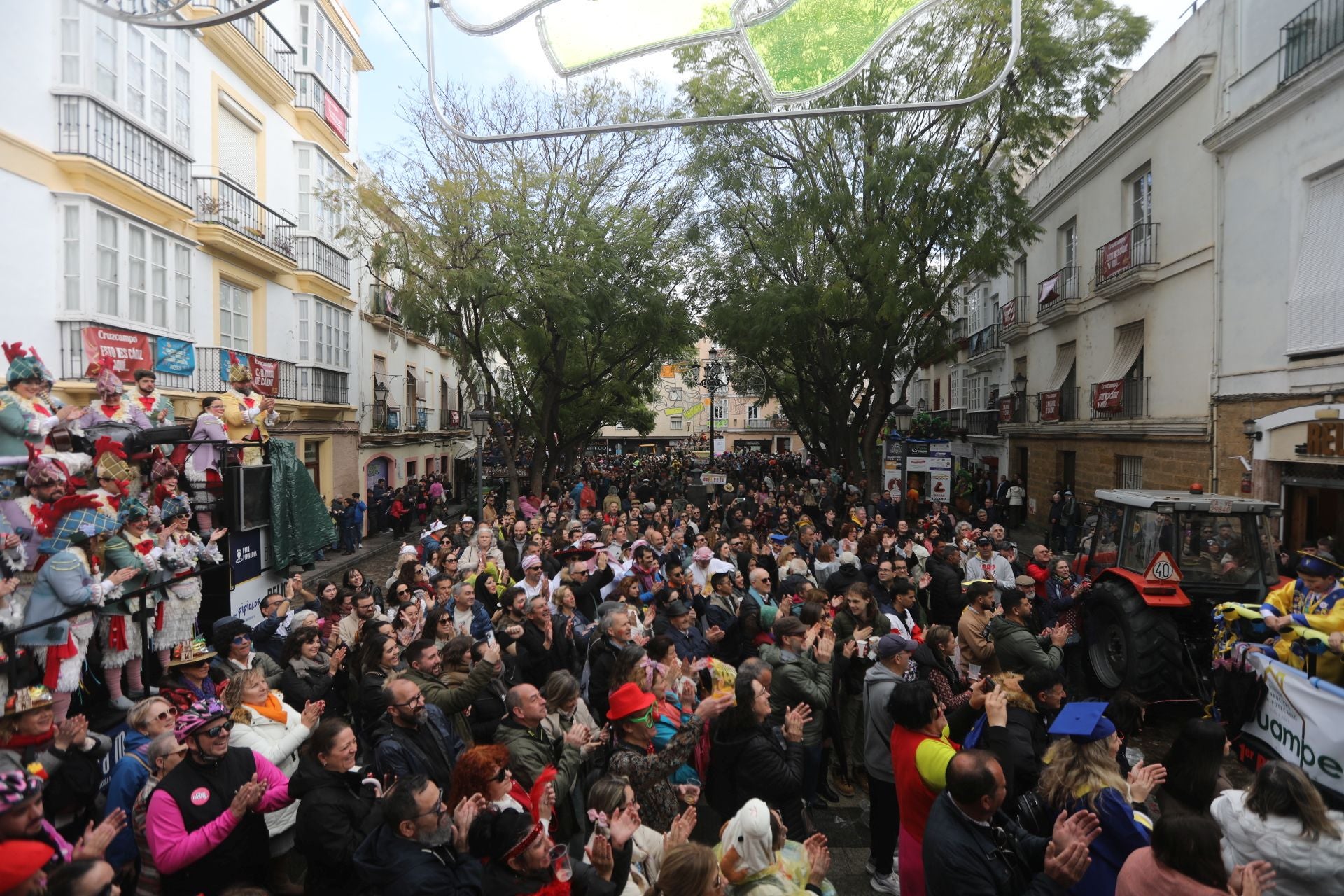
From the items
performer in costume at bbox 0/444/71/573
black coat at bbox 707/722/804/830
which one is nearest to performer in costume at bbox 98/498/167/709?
performer in costume at bbox 0/444/71/573

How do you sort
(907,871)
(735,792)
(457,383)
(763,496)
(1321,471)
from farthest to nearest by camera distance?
(457,383) < (763,496) < (1321,471) < (735,792) < (907,871)

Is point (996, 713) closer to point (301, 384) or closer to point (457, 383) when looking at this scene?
point (301, 384)

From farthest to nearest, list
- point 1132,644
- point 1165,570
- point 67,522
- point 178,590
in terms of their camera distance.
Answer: point 1165,570 → point 1132,644 → point 178,590 → point 67,522

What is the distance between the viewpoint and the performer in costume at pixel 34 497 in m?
5.07

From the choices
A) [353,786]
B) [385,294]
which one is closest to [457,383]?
[385,294]

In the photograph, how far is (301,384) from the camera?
2055 cm

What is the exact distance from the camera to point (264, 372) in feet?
59.2

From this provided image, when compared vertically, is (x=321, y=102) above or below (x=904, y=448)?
above

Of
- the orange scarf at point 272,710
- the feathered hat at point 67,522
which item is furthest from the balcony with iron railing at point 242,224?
the orange scarf at point 272,710

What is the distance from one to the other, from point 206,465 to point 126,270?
763 centimetres

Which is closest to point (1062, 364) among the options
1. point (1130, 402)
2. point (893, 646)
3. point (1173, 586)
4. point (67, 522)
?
point (1130, 402)

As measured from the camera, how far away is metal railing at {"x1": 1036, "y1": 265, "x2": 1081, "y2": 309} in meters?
20.6

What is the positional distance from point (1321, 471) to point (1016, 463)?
1429 cm

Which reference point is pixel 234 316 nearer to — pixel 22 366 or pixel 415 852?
pixel 22 366
